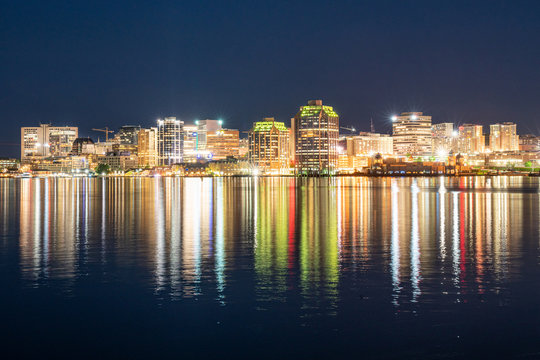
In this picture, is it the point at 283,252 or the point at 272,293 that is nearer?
the point at 272,293

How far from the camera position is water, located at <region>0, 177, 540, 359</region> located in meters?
12.6

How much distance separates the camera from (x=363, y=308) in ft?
49.5

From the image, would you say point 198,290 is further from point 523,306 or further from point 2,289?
point 523,306

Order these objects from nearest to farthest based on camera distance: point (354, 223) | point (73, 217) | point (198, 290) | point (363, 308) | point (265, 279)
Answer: point (363, 308) → point (198, 290) → point (265, 279) → point (354, 223) → point (73, 217)

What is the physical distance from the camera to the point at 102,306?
1557 centimetres

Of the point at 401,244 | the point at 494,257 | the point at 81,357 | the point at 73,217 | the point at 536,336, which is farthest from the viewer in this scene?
the point at 73,217

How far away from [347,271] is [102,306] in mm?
8409

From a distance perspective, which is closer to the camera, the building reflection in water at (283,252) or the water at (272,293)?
the water at (272,293)

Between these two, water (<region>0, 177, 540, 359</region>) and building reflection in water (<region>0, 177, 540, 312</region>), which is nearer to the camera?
water (<region>0, 177, 540, 359</region>)

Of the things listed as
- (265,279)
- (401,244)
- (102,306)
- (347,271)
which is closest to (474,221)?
(401,244)

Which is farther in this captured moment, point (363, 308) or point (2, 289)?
point (2, 289)

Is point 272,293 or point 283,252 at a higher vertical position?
point 283,252

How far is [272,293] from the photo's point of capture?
16.7 m

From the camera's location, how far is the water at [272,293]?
12.6 metres
